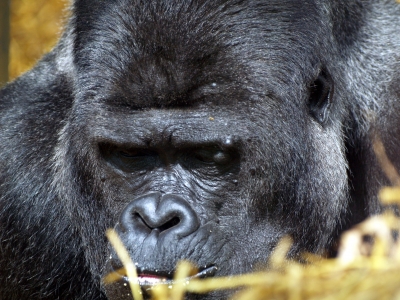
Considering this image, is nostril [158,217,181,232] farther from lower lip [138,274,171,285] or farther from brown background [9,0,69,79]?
brown background [9,0,69,79]

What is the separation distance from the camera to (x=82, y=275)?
17.0ft

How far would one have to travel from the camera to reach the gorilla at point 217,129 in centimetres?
418

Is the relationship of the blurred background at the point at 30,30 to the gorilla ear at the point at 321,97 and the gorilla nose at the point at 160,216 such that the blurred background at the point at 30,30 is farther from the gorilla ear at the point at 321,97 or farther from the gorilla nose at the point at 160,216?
the gorilla nose at the point at 160,216

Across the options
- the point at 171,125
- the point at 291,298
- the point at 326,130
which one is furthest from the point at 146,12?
the point at 291,298

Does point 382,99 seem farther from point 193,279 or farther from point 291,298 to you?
point 291,298

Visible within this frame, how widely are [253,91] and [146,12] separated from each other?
83 centimetres

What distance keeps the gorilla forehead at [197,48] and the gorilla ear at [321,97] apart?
0.73 ft

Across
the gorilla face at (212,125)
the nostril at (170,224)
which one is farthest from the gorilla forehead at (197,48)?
the nostril at (170,224)

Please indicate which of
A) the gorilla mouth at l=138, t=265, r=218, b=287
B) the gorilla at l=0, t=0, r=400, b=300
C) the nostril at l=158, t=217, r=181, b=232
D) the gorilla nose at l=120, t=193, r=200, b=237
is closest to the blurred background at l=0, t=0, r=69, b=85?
the gorilla at l=0, t=0, r=400, b=300

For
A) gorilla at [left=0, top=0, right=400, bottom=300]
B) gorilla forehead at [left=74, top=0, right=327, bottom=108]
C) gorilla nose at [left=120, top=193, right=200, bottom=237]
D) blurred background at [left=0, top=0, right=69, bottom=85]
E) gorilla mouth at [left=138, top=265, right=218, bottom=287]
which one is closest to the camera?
gorilla mouth at [left=138, top=265, right=218, bottom=287]

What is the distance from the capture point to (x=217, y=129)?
13.7ft

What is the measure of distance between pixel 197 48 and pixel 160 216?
1.06 m

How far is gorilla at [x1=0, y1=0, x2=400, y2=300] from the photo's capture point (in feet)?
13.7

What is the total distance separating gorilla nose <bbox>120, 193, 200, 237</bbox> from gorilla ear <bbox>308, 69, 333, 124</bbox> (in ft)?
3.71
